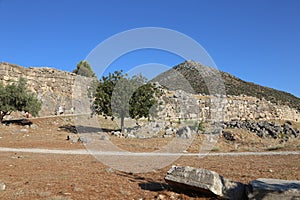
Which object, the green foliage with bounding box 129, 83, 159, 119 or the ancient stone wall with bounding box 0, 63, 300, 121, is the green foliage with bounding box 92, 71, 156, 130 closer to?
the green foliage with bounding box 129, 83, 159, 119

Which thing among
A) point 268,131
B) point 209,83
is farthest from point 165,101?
point 209,83

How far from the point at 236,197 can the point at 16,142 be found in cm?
1907

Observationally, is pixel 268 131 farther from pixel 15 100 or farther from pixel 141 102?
pixel 15 100

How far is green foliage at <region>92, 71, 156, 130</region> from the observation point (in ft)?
92.4

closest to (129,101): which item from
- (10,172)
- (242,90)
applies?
(10,172)

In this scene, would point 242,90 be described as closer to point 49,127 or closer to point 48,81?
point 48,81

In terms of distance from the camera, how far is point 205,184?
6551 millimetres

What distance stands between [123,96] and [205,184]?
22015mm

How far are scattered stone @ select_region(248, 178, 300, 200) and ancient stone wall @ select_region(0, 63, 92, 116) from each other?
38.8 m

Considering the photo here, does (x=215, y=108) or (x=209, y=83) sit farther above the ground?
(x=209, y=83)

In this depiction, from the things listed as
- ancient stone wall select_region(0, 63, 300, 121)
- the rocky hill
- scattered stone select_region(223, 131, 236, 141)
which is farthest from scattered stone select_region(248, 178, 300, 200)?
the rocky hill

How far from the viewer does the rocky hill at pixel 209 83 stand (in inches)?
2088

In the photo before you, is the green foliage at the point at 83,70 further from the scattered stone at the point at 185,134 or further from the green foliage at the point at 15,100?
the scattered stone at the point at 185,134

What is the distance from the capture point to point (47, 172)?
10.1 meters
